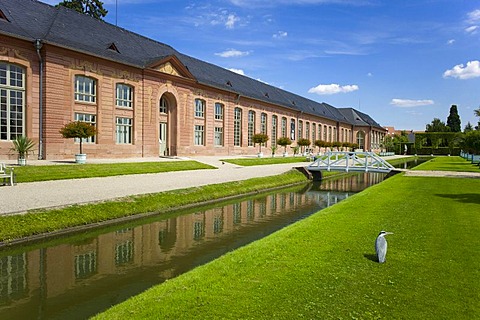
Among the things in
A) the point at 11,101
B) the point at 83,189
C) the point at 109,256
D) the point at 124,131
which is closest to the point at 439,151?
the point at 124,131

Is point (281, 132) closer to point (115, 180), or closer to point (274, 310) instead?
point (115, 180)

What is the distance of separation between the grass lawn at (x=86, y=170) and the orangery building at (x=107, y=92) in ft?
15.6

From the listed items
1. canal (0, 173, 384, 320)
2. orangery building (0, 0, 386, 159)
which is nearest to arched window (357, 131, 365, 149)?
orangery building (0, 0, 386, 159)

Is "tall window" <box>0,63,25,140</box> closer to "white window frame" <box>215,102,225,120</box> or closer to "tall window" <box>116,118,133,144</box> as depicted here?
"tall window" <box>116,118,133,144</box>

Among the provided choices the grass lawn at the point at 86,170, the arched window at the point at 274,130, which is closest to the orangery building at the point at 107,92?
the grass lawn at the point at 86,170

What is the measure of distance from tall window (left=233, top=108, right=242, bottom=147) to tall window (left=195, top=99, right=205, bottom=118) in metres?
6.28

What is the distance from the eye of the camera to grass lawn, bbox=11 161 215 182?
51.0 ft

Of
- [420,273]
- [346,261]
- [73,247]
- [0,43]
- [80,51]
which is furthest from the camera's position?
[80,51]

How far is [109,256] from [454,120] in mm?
101093

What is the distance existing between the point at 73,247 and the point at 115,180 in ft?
28.5

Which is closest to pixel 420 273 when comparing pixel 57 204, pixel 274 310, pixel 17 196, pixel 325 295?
pixel 325 295

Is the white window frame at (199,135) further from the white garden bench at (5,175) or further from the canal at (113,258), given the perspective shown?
the canal at (113,258)

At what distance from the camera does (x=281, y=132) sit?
51.4 metres

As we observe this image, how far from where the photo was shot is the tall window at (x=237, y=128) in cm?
4188
